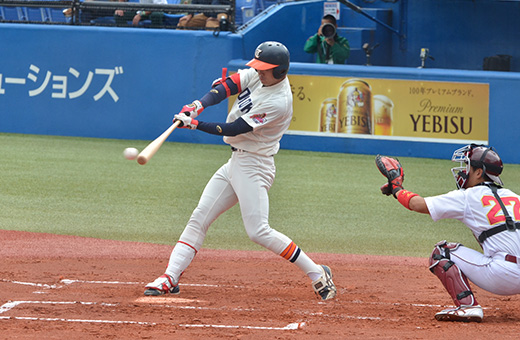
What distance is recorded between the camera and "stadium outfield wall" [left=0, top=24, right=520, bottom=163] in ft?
46.3

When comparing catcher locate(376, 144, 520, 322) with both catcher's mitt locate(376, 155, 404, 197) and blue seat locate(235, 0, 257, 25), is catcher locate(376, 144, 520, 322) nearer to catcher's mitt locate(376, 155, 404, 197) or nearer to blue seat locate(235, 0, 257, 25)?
catcher's mitt locate(376, 155, 404, 197)

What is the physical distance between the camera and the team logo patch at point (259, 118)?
214 inches

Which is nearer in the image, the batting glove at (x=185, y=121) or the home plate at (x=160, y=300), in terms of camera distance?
the batting glove at (x=185, y=121)

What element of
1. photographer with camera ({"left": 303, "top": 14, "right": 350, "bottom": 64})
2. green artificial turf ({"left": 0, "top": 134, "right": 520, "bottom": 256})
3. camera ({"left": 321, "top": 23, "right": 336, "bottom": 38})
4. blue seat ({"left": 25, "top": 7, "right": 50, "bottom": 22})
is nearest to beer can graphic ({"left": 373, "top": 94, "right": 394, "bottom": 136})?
green artificial turf ({"left": 0, "top": 134, "right": 520, "bottom": 256})

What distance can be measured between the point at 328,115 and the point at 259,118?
8191 mm

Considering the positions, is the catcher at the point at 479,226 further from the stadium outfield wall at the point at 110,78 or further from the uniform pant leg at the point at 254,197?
the stadium outfield wall at the point at 110,78

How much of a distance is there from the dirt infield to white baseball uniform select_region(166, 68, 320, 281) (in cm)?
37

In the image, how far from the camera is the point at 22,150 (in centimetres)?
1277

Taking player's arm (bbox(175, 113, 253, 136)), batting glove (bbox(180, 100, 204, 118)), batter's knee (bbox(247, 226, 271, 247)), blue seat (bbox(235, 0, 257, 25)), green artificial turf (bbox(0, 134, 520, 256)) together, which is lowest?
green artificial turf (bbox(0, 134, 520, 256))

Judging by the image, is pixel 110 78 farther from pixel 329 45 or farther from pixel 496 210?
pixel 496 210

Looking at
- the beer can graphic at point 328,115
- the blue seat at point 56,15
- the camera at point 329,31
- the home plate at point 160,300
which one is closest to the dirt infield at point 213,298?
the home plate at point 160,300

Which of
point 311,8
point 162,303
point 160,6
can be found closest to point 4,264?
point 162,303

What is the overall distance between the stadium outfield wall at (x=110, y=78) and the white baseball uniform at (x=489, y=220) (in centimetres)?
867

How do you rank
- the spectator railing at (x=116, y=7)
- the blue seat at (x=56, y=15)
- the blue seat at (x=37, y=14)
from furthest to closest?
the blue seat at (x=37, y=14), the blue seat at (x=56, y=15), the spectator railing at (x=116, y=7)
